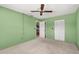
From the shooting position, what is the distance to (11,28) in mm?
4238

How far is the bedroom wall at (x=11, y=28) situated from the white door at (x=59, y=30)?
2.29 meters

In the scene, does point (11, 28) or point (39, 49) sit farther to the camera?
point (11, 28)

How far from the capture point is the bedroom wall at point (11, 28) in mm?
3781

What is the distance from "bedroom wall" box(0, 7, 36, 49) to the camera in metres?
3.78

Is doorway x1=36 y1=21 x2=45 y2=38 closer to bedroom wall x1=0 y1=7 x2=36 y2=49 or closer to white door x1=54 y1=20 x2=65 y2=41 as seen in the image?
white door x1=54 y1=20 x2=65 y2=41

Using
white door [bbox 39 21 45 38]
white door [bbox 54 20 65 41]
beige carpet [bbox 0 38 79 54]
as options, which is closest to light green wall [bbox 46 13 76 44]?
white door [bbox 54 20 65 41]

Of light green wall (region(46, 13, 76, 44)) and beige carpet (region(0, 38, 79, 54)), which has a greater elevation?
light green wall (region(46, 13, 76, 44))

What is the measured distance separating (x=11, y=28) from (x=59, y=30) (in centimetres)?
342

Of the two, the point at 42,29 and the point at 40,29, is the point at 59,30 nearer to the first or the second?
the point at 42,29

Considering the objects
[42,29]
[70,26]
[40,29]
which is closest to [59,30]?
[70,26]

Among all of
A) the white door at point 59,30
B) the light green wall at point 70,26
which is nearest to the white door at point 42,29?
the white door at point 59,30

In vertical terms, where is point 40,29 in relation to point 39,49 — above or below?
above

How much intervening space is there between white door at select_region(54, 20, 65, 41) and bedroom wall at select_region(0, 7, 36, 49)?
2.29 metres

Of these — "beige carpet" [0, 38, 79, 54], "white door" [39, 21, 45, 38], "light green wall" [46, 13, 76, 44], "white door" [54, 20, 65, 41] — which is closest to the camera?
"beige carpet" [0, 38, 79, 54]
